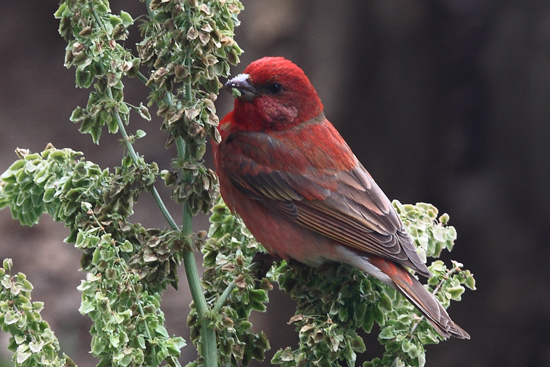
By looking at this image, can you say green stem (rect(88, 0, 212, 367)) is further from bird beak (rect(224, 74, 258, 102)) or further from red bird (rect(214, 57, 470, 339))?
bird beak (rect(224, 74, 258, 102))

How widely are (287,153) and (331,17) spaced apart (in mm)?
2325

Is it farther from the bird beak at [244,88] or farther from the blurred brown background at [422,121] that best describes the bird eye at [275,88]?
the blurred brown background at [422,121]

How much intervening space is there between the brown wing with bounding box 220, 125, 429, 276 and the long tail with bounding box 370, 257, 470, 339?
0.15 meters

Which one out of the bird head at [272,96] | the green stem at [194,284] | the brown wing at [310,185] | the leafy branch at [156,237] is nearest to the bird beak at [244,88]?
the bird head at [272,96]

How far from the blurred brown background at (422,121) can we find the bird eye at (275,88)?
196cm

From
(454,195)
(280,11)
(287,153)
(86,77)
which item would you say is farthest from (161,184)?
(86,77)

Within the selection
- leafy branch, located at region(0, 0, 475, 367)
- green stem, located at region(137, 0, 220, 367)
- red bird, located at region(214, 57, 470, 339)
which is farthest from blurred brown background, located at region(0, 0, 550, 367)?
green stem, located at region(137, 0, 220, 367)

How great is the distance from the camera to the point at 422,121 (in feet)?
13.2

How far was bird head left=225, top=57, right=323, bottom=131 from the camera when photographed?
7.04 feet

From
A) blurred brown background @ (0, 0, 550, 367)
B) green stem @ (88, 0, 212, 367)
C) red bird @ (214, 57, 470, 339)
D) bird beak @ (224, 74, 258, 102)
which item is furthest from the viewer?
blurred brown background @ (0, 0, 550, 367)

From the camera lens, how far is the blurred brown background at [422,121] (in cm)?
373

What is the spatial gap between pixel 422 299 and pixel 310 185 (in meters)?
0.65

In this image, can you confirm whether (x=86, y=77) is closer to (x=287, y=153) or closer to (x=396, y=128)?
(x=287, y=153)

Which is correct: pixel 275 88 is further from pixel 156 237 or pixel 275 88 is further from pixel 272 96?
pixel 156 237
